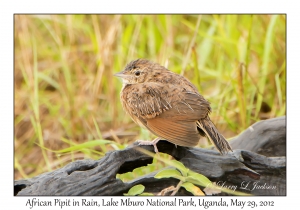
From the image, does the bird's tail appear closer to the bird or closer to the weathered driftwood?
the bird

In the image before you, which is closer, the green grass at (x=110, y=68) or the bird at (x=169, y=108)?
the bird at (x=169, y=108)

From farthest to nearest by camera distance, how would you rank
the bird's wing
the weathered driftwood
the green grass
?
the green grass < the bird's wing < the weathered driftwood

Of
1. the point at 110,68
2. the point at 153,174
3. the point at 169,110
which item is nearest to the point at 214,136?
the point at 169,110

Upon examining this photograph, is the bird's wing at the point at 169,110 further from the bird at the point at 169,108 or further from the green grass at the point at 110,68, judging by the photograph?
the green grass at the point at 110,68

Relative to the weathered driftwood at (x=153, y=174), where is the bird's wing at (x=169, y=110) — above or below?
above

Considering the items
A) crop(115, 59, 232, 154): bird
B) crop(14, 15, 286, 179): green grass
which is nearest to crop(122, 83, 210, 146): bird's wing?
crop(115, 59, 232, 154): bird

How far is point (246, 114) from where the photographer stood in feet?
20.2

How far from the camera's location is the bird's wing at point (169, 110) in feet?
14.4

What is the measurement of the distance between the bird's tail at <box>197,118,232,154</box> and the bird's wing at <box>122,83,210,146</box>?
0.24 feet

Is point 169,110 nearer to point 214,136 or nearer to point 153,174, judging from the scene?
point 214,136

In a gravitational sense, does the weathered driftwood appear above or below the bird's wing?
below

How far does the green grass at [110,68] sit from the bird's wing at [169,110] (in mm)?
1397

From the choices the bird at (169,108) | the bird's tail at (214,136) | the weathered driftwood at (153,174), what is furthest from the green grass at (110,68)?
the bird's tail at (214,136)

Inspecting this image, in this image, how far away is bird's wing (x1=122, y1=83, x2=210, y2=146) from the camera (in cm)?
440
